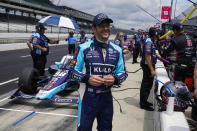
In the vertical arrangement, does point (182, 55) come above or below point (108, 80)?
above

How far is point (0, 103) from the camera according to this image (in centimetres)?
449

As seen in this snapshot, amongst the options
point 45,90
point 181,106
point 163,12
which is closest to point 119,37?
point 45,90

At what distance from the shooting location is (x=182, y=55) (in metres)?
4.57

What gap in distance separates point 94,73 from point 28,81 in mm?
3007

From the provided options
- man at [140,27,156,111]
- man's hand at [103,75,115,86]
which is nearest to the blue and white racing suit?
man's hand at [103,75,115,86]

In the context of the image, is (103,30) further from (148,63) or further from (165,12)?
(165,12)

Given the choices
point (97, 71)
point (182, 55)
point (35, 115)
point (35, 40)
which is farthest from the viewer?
point (35, 40)

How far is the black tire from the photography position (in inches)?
183

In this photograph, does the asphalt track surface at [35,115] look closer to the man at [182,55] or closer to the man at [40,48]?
the man at [40,48]

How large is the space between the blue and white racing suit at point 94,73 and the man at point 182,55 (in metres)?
2.78

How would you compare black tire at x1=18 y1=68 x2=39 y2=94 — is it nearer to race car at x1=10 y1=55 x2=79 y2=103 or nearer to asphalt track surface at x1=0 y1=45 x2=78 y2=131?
race car at x1=10 y1=55 x2=79 y2=103

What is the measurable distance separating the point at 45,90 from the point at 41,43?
192cm

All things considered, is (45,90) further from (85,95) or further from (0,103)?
(85,95)

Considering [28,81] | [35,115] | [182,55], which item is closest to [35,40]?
[28,81]
